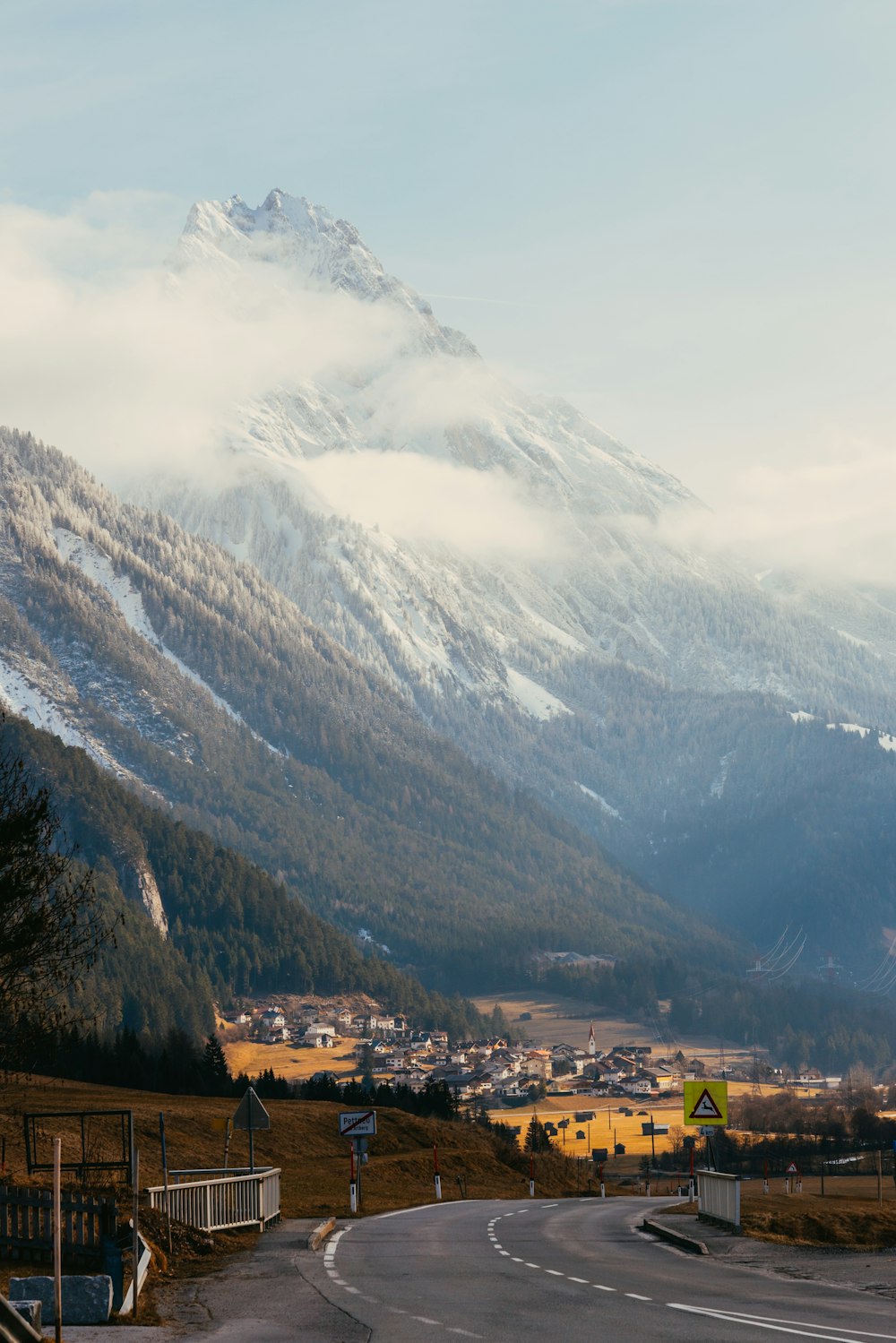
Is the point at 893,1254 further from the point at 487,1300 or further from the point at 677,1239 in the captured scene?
the point at 487,1300

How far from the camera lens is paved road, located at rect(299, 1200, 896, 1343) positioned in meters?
28.3

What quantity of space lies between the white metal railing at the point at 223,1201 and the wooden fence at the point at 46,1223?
18.5 feet

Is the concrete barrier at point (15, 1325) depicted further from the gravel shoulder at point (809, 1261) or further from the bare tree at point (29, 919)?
the bare tree at point (29, 919)

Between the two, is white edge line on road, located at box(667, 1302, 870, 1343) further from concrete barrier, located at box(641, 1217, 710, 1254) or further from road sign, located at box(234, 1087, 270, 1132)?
road sign, located at box(234, 1087, 270, 1132)

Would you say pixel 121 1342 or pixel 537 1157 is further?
pixel 537 1157


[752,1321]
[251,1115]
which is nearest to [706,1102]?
[251,1115]

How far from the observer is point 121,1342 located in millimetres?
27469

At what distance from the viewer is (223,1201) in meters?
45.7

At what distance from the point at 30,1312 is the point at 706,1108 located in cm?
2934

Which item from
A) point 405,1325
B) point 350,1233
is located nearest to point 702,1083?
point 350,1233

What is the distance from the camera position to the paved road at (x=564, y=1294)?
28312 mm

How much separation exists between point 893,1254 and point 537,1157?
87788mm

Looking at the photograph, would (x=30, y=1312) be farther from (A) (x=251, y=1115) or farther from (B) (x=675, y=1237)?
(A) (x=251, y=1115)

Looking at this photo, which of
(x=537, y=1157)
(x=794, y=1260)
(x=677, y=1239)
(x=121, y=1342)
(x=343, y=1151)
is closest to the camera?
(x=121, y=1342)
